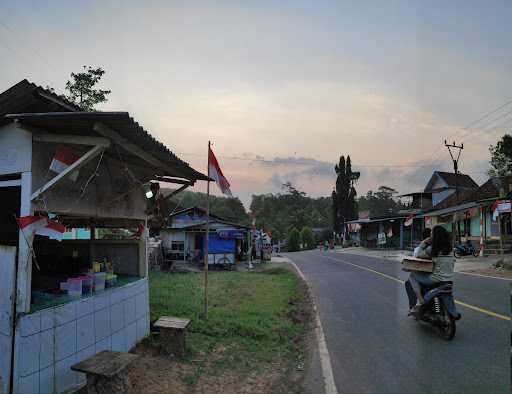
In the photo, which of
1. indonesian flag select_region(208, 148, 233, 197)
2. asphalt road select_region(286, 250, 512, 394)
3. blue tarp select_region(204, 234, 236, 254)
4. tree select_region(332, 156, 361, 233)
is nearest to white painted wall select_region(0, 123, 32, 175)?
indonesian flag select_region(208, 148, 233, 197)

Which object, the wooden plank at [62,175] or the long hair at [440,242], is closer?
the wooden plank at [62,175]

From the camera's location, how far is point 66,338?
4645 millimetres

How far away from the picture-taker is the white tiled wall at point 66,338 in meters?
4.11

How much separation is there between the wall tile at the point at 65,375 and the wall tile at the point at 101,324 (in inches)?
21.3

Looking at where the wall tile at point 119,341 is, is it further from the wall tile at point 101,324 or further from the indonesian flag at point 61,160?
the indonesian flag at point 61,160

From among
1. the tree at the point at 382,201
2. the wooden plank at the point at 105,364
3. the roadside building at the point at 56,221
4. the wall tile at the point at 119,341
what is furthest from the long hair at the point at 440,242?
the tree at the point at 382,201

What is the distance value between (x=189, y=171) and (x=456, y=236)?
31171 millimetres

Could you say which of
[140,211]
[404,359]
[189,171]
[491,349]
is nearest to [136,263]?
[140,211]

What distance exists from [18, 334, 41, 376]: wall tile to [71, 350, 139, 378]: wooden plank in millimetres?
415

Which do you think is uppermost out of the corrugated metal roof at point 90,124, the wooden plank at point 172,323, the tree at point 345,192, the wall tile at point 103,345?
the tree at point 345,192

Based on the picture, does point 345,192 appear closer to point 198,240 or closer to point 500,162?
point 500,162

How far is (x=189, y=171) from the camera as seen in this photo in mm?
7344

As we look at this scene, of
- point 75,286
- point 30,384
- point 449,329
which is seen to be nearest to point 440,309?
point 449,329

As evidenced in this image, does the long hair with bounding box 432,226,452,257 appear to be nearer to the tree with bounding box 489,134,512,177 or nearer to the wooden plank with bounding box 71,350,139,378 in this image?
the wooden plank with bounding box 71,350,139,378
